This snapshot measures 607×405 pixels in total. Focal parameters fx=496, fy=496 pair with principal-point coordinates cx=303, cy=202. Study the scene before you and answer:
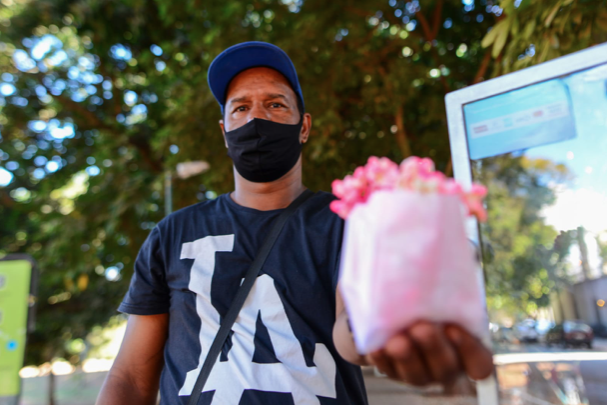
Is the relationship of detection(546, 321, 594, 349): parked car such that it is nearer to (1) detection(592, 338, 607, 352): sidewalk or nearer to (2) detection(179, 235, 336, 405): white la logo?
(1) detection(592, 338, 607, 352): sidewalk

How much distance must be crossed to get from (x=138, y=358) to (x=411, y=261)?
1.67 m

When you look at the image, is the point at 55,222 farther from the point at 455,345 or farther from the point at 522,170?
the point at 455,345

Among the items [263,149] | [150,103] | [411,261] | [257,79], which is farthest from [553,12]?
[150,103]

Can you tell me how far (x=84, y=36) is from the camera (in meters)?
9.48

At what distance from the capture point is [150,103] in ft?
33.4

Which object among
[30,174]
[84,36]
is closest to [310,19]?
[84,36]

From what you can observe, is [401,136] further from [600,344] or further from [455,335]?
[455,335]

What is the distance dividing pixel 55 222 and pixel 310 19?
568 centimetres

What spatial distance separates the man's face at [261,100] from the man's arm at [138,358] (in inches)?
37.6

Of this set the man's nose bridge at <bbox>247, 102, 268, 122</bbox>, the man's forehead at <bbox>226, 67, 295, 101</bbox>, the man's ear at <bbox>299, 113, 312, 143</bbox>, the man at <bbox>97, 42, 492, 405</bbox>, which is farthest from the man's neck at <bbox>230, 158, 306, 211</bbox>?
the man's forehead at <bbox>226, 67, 295, 101</bbox>

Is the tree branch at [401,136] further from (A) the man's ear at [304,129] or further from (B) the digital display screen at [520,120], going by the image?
(A) the man's ear at [304,129]

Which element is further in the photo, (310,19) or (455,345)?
(310,19)

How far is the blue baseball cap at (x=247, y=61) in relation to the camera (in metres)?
2.31

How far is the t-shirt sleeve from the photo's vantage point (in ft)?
6.95
